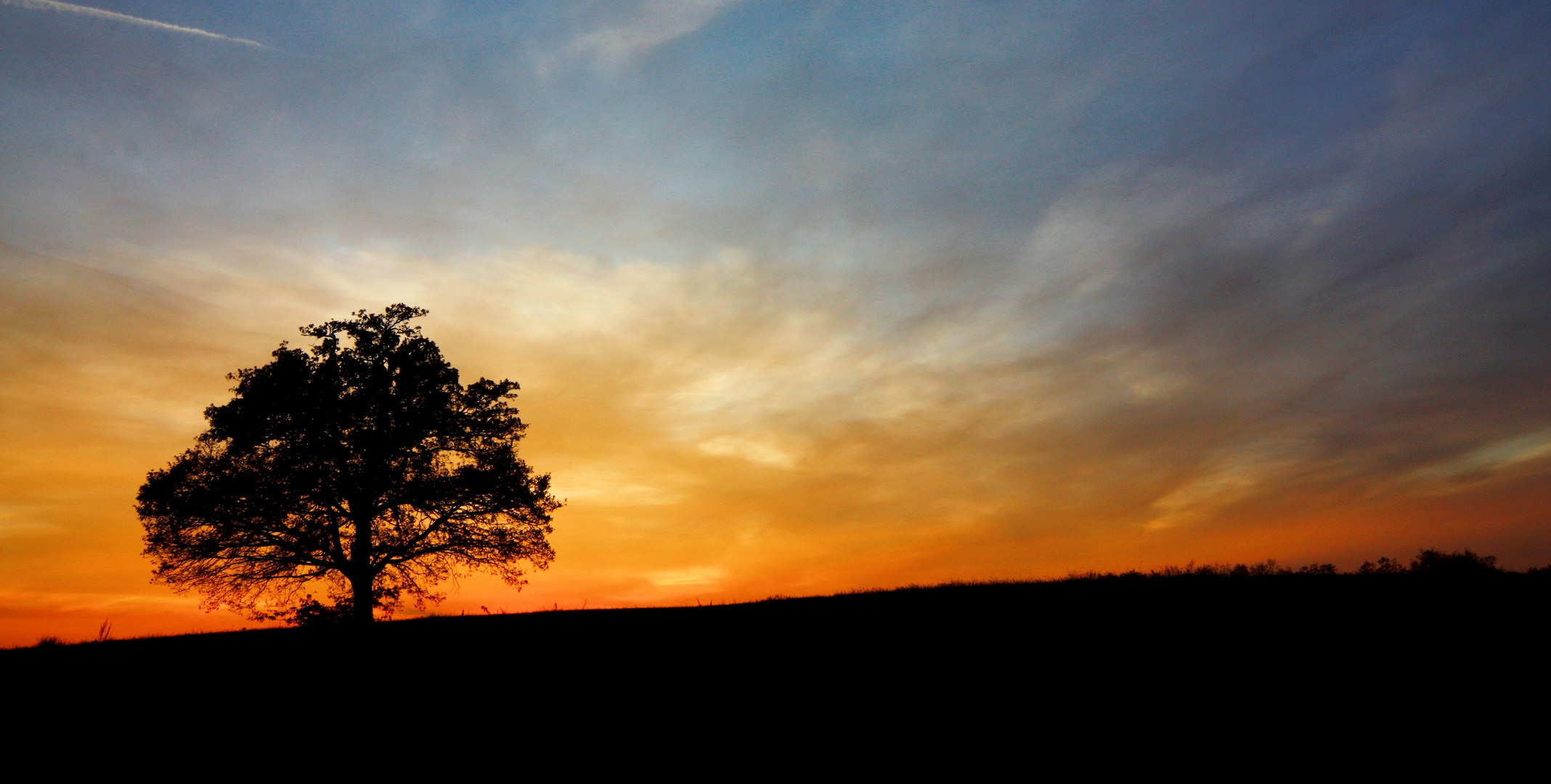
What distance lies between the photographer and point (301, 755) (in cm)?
935

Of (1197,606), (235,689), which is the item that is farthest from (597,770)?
(1197,606)

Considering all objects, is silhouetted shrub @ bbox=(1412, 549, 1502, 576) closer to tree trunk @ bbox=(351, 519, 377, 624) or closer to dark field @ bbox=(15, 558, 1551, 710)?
dark field @ bbox=(15, 558, 1551, 710)

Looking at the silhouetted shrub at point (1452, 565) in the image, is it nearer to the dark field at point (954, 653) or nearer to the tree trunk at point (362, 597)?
the dark field at point (954, 653)

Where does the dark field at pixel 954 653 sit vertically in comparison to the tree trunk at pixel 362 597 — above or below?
below

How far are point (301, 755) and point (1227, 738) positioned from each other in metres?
11.0

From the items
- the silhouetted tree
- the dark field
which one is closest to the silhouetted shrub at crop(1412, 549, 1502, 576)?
the dark field

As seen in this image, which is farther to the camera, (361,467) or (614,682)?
(361,467)

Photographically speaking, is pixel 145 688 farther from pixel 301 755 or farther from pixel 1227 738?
pixel 1227 738

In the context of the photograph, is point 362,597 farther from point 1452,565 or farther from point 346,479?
point 1452,565

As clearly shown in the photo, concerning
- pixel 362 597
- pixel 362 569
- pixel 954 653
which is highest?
pixel 362 569

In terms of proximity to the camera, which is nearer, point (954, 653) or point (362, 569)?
point (954, 653)

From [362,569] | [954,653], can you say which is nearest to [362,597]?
[362,569]

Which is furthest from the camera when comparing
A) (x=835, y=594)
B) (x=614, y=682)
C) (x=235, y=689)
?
(x=835, y=594)

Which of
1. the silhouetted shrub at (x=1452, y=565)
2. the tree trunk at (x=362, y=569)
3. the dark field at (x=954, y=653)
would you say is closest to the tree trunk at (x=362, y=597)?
the tree trunk at (x=362, y=569)
